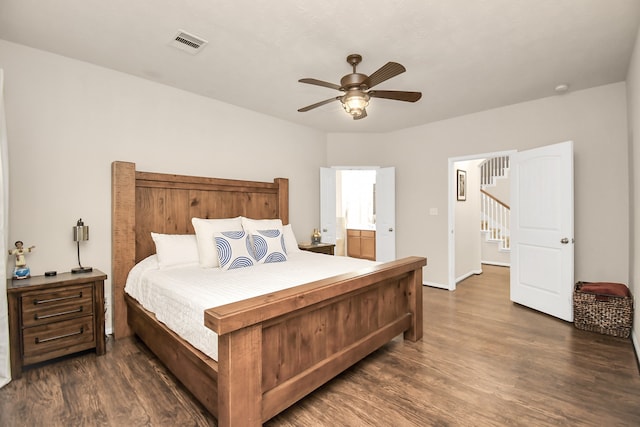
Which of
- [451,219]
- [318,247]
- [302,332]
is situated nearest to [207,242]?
[302,332]

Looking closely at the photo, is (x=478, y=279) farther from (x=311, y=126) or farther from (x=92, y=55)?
(x=92, y=55)

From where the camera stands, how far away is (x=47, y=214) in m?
2.69

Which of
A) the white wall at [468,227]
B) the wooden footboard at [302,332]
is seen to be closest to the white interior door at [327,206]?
the white wall at [468,227]

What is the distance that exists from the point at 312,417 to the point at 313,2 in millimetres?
2568

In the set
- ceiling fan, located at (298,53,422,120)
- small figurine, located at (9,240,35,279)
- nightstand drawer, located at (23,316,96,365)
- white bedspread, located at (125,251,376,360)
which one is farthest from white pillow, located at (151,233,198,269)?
ceiling fan, located at (298,53,422,120)

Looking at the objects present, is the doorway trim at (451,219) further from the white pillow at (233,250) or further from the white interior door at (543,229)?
the white pillow at (233,250)

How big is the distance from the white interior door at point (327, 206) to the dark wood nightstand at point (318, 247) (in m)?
0.31

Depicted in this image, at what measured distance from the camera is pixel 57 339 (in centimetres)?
239

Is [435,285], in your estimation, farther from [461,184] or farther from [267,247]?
[267,247]

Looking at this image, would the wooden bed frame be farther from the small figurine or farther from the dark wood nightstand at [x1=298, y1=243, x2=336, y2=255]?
the dark wood nightstand at [x1=298, y1=243, x2=336, y2=255]

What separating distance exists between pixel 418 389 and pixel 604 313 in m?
2.23

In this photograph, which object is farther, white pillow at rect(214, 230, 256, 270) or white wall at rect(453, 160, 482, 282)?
white wall at rect(453, 160, 482, 282)

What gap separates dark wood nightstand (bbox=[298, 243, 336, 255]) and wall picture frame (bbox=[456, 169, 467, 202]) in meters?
2.38

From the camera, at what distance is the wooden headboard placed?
9.57 feet
